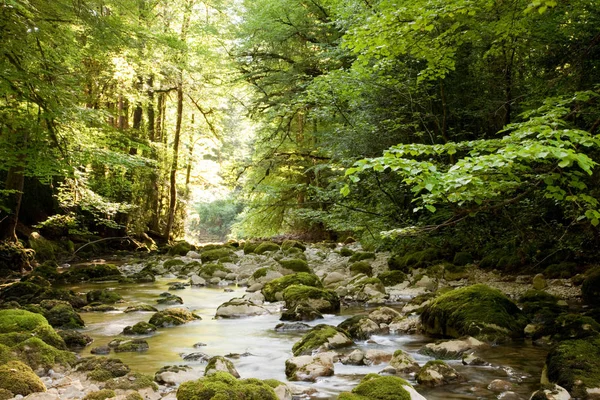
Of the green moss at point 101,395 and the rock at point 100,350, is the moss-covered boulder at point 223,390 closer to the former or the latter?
the green moss at point 101,395

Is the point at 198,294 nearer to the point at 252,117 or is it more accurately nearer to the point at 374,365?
the point at 374,365

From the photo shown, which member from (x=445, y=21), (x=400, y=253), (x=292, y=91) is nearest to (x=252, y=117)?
(x=292, y=91)

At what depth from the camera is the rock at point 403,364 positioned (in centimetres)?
462

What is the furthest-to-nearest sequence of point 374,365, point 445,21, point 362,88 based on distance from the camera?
point 362,88 → point 445,21 → point 374,365

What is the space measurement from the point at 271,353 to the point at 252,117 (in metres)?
12.9

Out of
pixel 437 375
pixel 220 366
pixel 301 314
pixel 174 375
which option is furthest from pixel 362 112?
pixel 174 375

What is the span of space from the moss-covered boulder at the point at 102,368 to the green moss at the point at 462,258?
7.41 metres

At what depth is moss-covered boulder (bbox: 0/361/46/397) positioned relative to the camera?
3.82 meters

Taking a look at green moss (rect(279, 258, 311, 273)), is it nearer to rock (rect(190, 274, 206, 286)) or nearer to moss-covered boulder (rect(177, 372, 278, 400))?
rock (rect(190, 274, 206, 286))

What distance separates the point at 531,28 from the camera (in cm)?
699

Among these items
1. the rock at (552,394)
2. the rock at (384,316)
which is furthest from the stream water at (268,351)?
the rock at (384,316)

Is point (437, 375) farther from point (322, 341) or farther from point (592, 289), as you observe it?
point (592, 289)

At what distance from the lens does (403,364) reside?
15.3 ft

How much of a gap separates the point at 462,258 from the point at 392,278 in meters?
1.62
